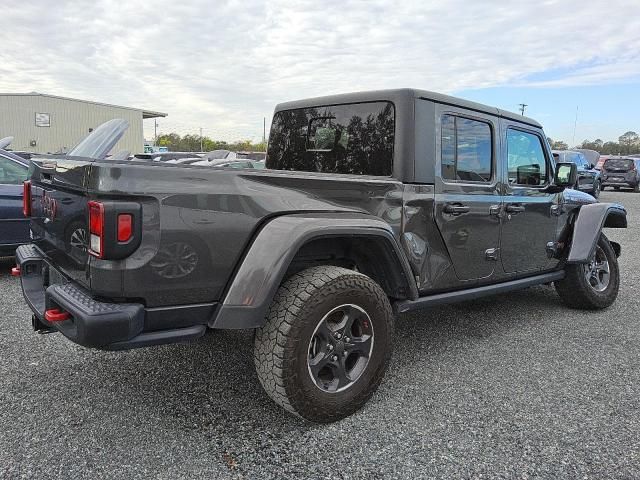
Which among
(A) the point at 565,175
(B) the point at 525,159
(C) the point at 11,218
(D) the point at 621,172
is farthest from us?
(D) the point at 621,172

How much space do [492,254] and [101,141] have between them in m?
2.82

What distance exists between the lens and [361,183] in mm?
2881

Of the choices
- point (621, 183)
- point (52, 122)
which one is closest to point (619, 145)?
point (621, 183)

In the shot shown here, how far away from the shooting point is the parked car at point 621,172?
72.0ft

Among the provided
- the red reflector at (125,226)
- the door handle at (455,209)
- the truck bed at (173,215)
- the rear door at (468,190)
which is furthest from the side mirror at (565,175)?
the red reflector at (125,226)

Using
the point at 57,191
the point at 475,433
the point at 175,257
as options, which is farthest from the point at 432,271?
the point at 57,191

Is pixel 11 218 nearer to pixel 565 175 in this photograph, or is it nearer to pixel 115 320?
pixel 115 320

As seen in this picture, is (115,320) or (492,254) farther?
(492,254)

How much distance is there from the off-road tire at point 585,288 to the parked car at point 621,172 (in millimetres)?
19950

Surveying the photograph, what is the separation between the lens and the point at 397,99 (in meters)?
3.21

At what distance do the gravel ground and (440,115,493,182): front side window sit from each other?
130 cm

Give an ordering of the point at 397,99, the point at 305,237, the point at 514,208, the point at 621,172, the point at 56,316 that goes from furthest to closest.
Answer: the point at 621,172 < the point at 514,208 < the point at 397,99 < the point at 305,237 < the point at 56,316

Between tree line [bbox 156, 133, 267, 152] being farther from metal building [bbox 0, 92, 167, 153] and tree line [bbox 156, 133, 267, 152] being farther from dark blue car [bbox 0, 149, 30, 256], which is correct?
dark blue car [bbox 0, 149, 30, 256]

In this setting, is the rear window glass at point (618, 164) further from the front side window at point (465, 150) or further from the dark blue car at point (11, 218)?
the dark blue car at point (11, 218)
